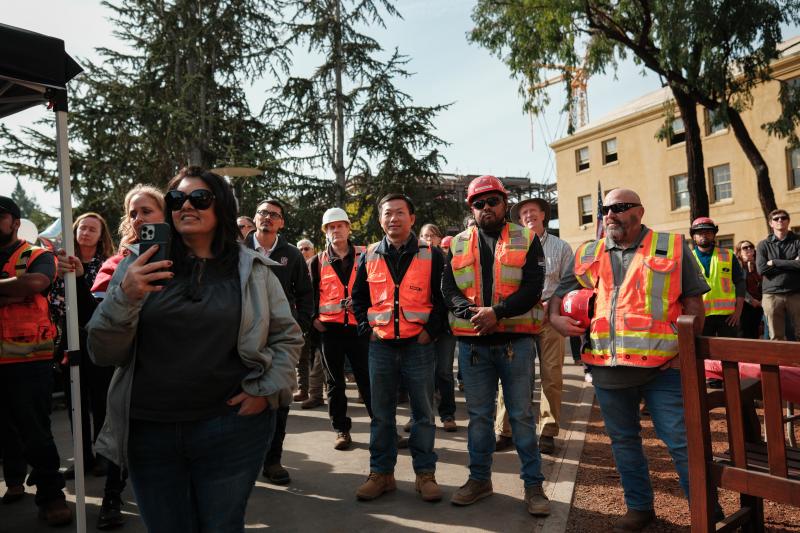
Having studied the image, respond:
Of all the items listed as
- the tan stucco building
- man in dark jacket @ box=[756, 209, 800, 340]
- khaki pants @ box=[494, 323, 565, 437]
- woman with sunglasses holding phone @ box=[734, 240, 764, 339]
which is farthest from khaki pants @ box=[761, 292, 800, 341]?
the tan stucco building

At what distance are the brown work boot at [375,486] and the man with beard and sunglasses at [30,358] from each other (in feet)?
6.77

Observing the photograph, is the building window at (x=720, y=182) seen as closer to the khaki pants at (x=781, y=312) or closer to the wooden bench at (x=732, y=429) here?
the khaki pants at (x=781, y=312)

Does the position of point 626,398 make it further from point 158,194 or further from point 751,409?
point 158,194

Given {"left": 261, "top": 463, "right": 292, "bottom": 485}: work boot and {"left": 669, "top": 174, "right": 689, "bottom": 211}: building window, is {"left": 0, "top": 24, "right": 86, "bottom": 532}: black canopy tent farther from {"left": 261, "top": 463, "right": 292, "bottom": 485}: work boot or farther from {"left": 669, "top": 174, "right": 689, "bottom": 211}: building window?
{"left": 669, "top": 174, "right": 689, "bottom": 211}: building window

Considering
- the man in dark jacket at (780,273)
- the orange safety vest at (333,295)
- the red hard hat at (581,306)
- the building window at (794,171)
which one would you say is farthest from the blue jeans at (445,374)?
the building window at (794,171)

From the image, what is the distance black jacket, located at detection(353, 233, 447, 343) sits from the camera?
446 cm

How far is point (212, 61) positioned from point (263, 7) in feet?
8.05

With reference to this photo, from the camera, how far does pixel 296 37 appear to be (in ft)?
56.2

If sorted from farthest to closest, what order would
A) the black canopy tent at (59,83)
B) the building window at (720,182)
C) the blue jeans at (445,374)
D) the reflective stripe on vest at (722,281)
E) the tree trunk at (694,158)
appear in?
the building window at (720,182) → the tree trunk at (694,158) → the reflective stripe on vest at (722,281) → the blue jeans at (445,374) → the black canopy tent at (59,83)

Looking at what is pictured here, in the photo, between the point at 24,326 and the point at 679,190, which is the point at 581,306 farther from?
the point at 679,190

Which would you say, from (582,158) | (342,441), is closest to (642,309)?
(342,441)

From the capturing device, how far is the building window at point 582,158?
3472 centimetres

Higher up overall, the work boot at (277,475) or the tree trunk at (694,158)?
the tree trunk at (694,158)

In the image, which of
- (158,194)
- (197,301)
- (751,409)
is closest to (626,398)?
(751,409)
